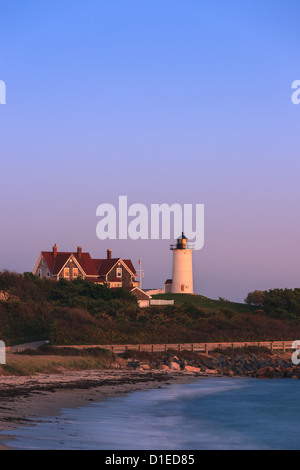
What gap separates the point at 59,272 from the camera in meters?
67.9

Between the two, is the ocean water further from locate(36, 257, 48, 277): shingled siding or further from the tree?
the tree

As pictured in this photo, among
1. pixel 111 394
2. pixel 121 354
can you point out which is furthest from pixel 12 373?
pixel 121 354

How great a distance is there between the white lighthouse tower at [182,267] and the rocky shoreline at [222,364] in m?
37.4

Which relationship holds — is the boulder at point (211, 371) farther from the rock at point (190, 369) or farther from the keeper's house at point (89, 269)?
the keeper's house at point (89, 269)

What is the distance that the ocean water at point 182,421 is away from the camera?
16266mm

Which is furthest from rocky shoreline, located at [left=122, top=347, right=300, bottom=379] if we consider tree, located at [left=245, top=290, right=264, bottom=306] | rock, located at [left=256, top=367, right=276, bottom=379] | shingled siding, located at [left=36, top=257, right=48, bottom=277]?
tree, located at [left=245, top=290, right=264, bottom=306]

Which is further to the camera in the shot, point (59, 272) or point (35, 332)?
point (59, 272)

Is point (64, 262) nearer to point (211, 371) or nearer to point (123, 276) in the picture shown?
point (123, 276)
